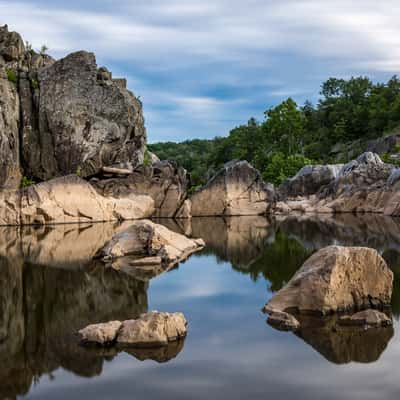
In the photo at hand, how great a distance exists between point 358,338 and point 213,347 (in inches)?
83.7

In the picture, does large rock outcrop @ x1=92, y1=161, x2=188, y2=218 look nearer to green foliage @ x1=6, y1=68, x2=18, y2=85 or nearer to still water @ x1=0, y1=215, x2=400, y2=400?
green foliage @ x1=6, y1=68, x2=18, y2=85

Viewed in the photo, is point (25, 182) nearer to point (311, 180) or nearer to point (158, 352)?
point (311, 180)

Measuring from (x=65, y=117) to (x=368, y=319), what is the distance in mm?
33342

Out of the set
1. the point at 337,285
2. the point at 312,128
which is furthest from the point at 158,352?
the point at 312,128

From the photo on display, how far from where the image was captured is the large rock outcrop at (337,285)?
9961 mm

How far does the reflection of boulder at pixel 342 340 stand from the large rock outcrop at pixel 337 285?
44cm

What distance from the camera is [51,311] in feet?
34.7

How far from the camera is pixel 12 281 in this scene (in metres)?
13.8

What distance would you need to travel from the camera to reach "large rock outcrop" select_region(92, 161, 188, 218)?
37.3 m

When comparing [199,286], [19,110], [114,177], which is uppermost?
[19,110]

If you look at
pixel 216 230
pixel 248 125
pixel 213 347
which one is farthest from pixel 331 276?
pixel 248 125

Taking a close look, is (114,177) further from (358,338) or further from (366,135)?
(366,135)

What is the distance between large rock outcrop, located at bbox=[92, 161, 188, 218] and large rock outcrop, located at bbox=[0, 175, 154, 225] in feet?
10.3

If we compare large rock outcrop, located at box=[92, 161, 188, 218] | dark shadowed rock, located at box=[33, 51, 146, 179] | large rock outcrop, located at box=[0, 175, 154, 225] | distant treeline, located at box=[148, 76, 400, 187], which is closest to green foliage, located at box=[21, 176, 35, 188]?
dark shadowed rock, located at box=[33, 51, 146, 179]
